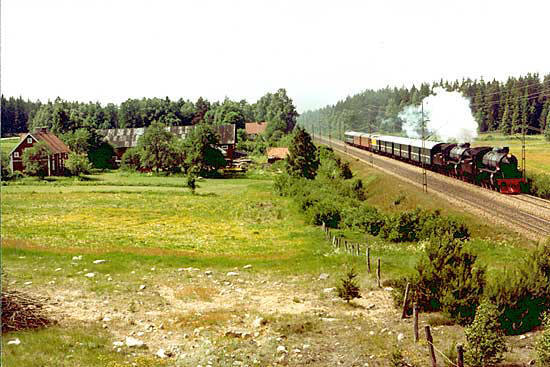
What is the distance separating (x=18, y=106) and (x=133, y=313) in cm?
15125

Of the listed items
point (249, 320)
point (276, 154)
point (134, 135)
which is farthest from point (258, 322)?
point (134, 135)

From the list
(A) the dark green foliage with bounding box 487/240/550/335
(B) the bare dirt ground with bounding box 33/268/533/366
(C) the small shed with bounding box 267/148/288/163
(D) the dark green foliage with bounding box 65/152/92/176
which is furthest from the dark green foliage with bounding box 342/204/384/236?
(D) the dark green foliage with bounding box 65/152/92/176

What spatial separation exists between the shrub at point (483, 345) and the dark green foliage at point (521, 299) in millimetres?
2729

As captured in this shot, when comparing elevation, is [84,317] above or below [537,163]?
below

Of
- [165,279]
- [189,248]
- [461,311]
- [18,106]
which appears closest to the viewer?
[461,311]

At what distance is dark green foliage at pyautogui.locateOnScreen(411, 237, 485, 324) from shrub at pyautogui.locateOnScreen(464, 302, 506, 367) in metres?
3.37

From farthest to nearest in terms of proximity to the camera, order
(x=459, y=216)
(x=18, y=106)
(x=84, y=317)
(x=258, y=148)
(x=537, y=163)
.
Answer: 1. (x=18, y=106)
2. (x=258, y=148)
3. (x=537, y=163)
4. (x=459, y=216)
5. (x=84, y=317)

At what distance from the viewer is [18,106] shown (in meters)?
149

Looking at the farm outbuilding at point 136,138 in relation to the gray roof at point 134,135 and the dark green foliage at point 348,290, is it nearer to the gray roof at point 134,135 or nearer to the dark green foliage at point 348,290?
the gray roof at point 134,135

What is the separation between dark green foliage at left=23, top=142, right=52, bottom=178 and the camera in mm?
76375

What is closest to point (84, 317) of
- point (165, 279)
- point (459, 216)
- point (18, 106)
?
point (165, 279)

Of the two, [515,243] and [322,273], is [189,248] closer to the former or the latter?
[322,273]

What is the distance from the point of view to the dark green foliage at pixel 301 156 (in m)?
63.9

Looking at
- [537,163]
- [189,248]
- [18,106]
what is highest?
[18,106]
